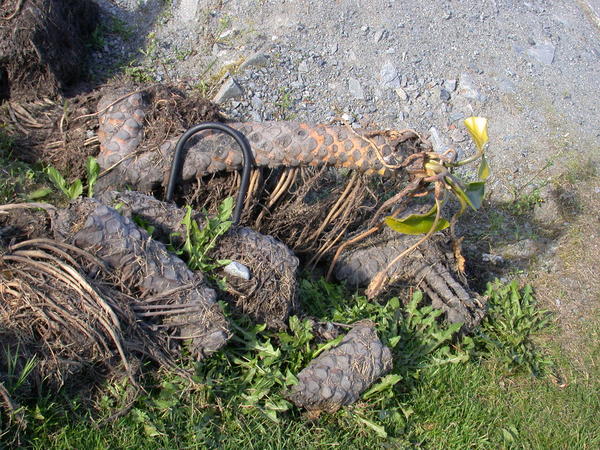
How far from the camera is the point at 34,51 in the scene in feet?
14.0

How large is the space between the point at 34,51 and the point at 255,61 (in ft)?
5.49

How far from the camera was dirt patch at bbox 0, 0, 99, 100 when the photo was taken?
4.20 meters

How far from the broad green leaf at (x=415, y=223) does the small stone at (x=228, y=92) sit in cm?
197

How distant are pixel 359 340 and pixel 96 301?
4.24ft

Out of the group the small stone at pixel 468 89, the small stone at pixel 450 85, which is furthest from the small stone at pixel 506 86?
the small stone at pixel 450 85

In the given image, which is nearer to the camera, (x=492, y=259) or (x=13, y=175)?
(x=13, y=175)

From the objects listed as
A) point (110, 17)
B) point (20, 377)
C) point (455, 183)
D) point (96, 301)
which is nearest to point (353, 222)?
point (455, 183)

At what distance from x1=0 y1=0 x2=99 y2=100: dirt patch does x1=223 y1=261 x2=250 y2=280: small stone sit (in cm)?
209

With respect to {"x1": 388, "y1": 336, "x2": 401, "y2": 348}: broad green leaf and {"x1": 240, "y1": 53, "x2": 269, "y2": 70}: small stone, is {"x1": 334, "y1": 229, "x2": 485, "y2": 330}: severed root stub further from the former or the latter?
{"x1": 240, "y1": 53, "x2": 269, "y2": 70}: small stone

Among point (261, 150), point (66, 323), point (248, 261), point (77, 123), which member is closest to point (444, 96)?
point (261, 150)

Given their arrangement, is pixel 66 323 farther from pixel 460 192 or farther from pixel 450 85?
pixel 450 85

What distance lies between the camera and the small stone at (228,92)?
4832 millimetres

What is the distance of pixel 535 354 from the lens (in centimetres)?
392

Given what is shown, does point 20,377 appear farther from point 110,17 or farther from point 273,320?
point 110,17
